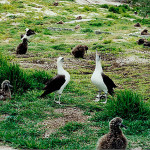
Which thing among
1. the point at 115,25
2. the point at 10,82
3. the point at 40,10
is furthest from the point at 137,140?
the point at 40,10

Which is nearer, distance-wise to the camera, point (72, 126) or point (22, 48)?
point (72, 126)

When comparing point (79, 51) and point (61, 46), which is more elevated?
point (79, 51)

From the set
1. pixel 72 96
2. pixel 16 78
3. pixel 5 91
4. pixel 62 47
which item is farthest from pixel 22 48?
pixel 5 91

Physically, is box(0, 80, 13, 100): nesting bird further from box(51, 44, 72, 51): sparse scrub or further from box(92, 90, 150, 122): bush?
box(51, 44, 72, 51): sparse scrub

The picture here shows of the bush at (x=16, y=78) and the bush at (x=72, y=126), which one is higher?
the bush at (x=16, y=78)

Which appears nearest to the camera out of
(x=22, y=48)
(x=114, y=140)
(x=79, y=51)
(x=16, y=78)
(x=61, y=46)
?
(x=114, y=140)

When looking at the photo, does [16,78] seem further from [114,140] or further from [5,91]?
[114,140]

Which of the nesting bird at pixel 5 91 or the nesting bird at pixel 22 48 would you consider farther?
the nesting bird at pixel 22 48

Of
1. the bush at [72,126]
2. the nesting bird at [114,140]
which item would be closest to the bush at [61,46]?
the bush at [72,126]

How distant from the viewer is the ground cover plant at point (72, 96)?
550 centimetres

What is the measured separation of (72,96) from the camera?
800cm

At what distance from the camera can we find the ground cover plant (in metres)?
5.50

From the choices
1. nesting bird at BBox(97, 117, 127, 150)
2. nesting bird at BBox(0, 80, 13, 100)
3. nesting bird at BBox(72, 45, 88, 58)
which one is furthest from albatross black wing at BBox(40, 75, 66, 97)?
nesting bird at BBox(72, 45, 88, 58)

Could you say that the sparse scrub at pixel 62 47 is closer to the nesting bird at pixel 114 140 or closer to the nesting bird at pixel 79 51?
the nesting bird at pixel 79 51
